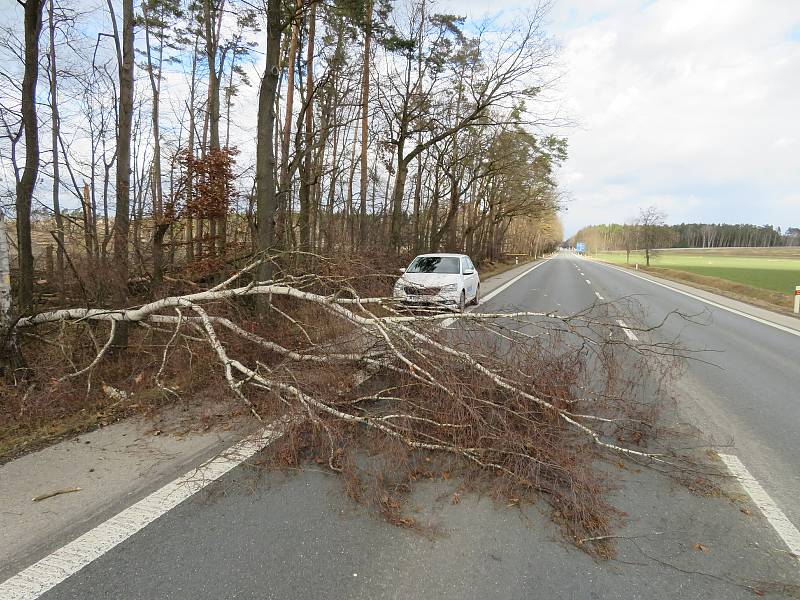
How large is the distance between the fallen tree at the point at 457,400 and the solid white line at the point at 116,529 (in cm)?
44

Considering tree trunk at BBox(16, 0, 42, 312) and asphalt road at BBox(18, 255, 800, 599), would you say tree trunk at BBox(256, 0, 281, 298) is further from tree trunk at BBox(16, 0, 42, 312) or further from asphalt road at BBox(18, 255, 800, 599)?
asphalt road at BBox(18, 255, 800, 599)

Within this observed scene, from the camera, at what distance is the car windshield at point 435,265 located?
12328mm

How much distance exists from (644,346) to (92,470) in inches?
207

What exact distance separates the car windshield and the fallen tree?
707 cm

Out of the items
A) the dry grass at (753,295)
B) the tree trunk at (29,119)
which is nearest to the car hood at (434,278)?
the tree trunk at (29,119)

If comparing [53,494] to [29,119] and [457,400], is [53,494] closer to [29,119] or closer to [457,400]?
[457,400]

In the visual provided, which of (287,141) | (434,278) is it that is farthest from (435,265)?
(287,141)

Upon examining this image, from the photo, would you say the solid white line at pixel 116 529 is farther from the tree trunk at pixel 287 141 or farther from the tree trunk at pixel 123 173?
the tree trunk at pixel 287 141

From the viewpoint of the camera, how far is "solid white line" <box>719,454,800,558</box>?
2.70 m

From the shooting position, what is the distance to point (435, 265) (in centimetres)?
1262

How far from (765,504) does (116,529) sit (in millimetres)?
4407

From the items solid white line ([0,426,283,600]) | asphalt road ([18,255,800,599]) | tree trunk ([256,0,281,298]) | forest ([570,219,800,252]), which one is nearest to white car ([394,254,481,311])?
tree trunk ([256,0,281,298])

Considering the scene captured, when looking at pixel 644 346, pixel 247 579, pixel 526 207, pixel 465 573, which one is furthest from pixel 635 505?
pixel 526 207

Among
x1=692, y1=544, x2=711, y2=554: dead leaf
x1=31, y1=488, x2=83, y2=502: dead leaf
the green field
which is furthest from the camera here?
the green field
